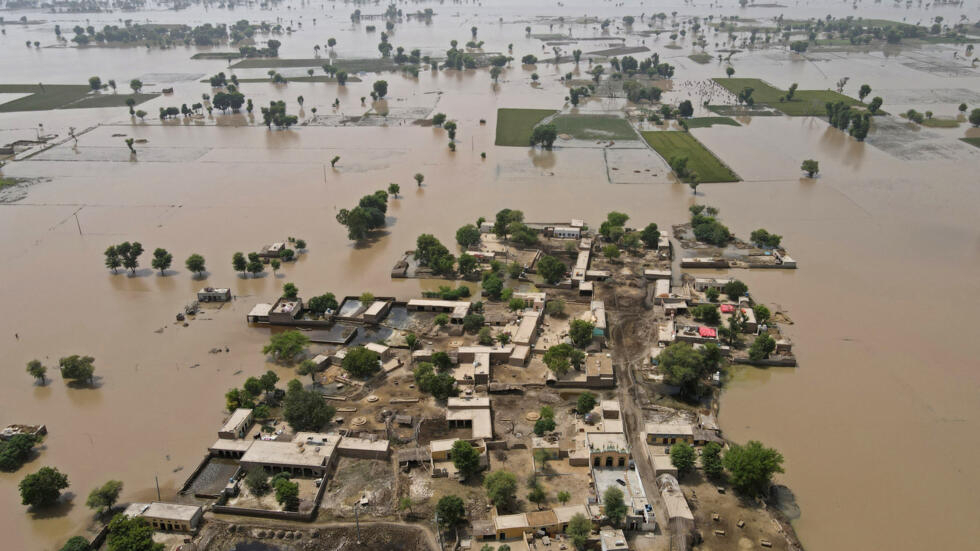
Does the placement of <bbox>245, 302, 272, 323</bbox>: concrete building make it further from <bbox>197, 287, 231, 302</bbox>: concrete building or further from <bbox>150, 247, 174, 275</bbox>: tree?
<bbox>150, 247, 174, 275</bbox>: tree

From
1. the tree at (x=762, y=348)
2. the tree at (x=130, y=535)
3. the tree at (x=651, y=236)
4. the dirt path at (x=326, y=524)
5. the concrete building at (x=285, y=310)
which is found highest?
the tree at (x=651, y=236)

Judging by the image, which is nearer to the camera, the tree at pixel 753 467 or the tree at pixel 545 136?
the tree at pixel 753 467

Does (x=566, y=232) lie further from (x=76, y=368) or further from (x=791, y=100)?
(x=791, y=100)

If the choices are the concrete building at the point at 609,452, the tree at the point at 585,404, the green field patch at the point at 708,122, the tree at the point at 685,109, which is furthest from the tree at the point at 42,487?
the tree at the point at 685,109

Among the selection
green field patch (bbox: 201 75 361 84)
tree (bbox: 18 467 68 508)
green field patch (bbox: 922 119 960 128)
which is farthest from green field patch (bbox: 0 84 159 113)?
green field patch (bbox: 922 119 960 128)

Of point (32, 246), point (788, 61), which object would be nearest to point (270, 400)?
point (32, 246)

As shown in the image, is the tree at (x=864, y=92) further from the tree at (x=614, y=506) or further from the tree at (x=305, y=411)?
the tree at (x=305, y=411)

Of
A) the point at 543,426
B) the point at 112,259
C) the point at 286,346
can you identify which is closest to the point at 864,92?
the point at 543,426
